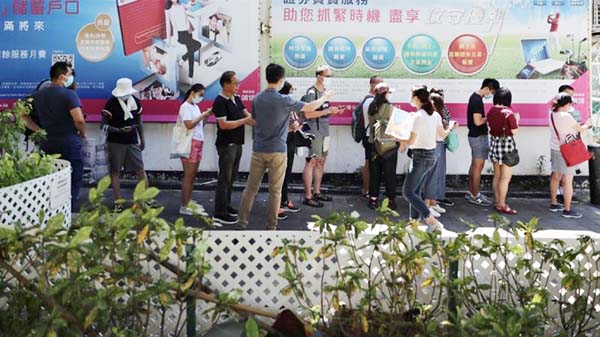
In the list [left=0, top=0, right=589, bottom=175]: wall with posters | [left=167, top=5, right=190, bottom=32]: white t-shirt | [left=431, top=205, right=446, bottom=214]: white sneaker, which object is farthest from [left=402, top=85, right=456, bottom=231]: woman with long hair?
[left=167, top=5, right=190, bottom=32]: white t-shirt

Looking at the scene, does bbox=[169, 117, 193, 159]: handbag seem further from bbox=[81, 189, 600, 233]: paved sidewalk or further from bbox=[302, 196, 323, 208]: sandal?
bbox=[302, 196, 323, 208]: sandal

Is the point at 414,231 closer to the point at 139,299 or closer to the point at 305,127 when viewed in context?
the point at 139,299

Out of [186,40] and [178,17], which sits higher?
[178,17]

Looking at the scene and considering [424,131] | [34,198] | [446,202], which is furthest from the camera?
[446,202]

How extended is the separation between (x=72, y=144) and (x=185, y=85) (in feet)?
9.53

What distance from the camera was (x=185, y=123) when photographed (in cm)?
737

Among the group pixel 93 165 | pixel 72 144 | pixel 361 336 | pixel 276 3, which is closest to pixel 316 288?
pixel 361 336

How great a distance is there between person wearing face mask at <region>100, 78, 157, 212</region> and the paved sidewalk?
2.66ft

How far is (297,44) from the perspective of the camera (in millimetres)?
9242

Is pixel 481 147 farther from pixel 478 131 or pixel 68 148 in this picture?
pixel 68 148

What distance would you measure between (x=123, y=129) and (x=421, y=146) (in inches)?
136

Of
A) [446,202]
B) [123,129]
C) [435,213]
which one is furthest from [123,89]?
[446,202]

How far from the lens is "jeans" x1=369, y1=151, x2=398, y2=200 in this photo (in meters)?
7.99

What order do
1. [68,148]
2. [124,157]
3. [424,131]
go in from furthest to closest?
[124,157] < [68,148] < [424,131]
